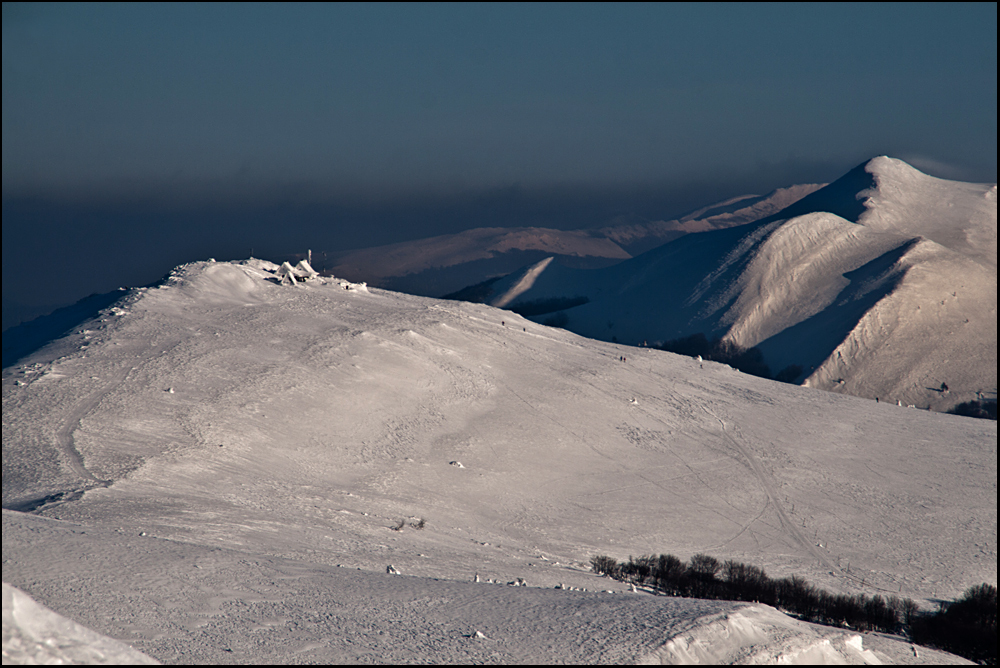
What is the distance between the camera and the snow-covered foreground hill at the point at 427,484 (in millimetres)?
16031

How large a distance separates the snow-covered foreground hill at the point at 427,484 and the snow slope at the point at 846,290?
40.7 meters

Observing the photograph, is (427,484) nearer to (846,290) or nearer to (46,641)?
(46,641)

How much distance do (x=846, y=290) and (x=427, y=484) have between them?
105631 mm

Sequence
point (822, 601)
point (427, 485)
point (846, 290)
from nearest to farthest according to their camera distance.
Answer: point (822, 601), point (427, 485), point (846, 290)

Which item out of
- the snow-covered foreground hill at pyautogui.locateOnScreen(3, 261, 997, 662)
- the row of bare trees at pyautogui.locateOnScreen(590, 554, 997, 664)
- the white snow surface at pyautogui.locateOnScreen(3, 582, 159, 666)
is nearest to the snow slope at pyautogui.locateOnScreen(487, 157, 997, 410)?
the snow-covered foreground hill at pyautogui.locateOnScreen(3, 261, 997, 662)

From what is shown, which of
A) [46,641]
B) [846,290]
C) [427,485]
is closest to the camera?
[46,641]

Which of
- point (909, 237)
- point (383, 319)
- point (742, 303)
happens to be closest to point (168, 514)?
point (383, 319)

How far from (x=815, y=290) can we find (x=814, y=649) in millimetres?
120400

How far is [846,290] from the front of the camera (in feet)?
397

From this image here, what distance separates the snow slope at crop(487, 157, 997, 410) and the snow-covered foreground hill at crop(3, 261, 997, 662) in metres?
40.7

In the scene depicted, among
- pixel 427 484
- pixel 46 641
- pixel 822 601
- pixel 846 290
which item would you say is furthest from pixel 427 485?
pixel 846 290

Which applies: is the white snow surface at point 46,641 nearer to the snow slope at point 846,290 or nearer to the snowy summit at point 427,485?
the snowy summit at point 427,485

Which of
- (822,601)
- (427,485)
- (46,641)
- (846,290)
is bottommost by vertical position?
(846,290)

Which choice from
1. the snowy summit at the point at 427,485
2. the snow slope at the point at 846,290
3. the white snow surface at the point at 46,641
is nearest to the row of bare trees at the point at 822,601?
the snowy summit at the point at 427,485
